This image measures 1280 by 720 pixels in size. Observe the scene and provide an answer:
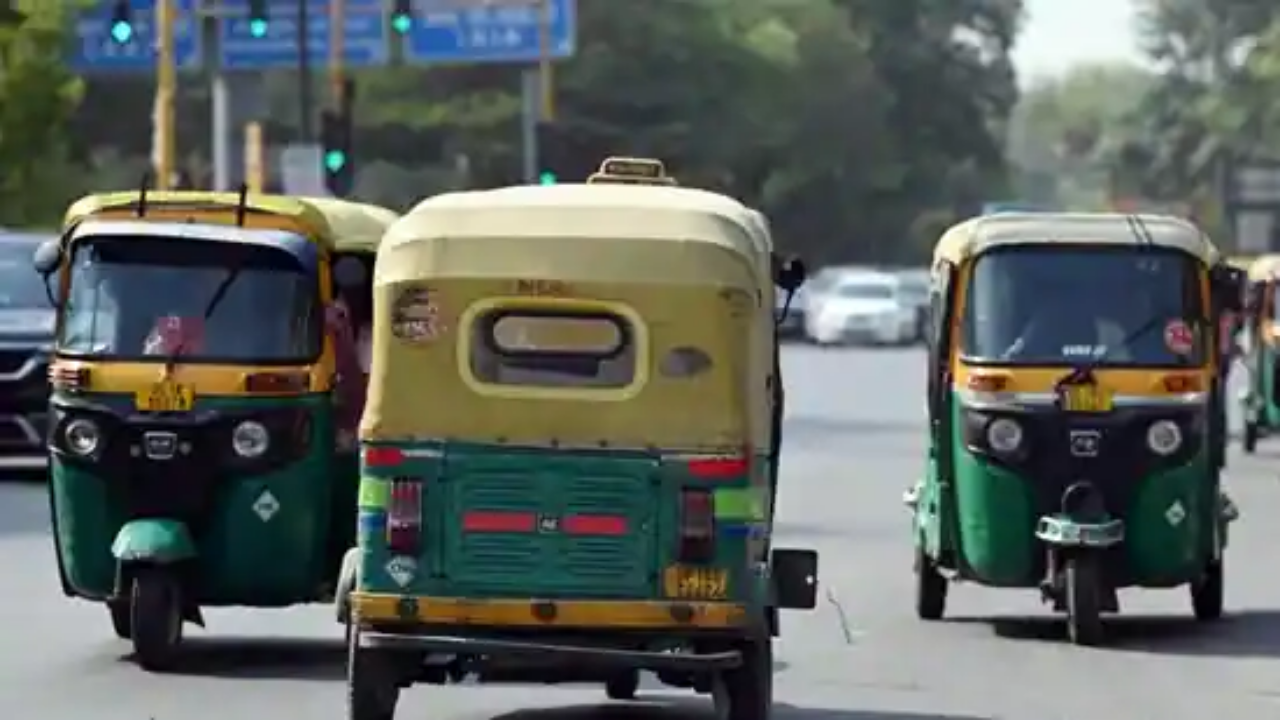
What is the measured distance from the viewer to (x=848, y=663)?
16.4m

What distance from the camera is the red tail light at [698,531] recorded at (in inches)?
490

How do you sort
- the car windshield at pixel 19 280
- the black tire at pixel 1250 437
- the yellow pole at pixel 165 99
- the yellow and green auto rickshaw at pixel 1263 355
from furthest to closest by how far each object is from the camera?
the yellow pole at pixel 165 99, the black tire at pixel 1250 437, the yellow and green auto rickshaw at pixel 1263 355, the car windshield at pixel 19 280

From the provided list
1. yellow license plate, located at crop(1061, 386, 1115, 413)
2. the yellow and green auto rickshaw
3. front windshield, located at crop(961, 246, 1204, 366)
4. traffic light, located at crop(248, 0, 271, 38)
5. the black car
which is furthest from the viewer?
traffic light, located at crop(248, 0, 271, 38)

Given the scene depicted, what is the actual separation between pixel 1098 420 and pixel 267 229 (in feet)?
14.5

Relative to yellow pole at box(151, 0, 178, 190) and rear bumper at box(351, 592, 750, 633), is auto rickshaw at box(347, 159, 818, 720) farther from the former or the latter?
yellow pole at box(151, 0, 178, 190)

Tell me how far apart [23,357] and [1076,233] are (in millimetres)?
12649

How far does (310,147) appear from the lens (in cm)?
4253

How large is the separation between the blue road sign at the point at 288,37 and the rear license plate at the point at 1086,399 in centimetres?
3376

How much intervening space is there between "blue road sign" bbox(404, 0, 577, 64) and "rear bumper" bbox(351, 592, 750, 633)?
41.0 m

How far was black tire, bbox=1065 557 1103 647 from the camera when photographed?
56.0ft

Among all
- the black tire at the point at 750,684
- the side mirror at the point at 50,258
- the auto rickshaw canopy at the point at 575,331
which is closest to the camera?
the auto rickshaw canopy at the point at 575,331

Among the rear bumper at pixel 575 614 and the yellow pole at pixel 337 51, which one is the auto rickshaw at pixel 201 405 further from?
the yellow pole at pixel 337 51

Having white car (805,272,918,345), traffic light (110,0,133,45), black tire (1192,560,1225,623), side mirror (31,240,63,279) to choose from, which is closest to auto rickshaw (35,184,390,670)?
side mirror (31,240,63,279)

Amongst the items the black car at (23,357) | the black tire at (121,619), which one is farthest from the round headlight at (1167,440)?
the black car at (23,357)
